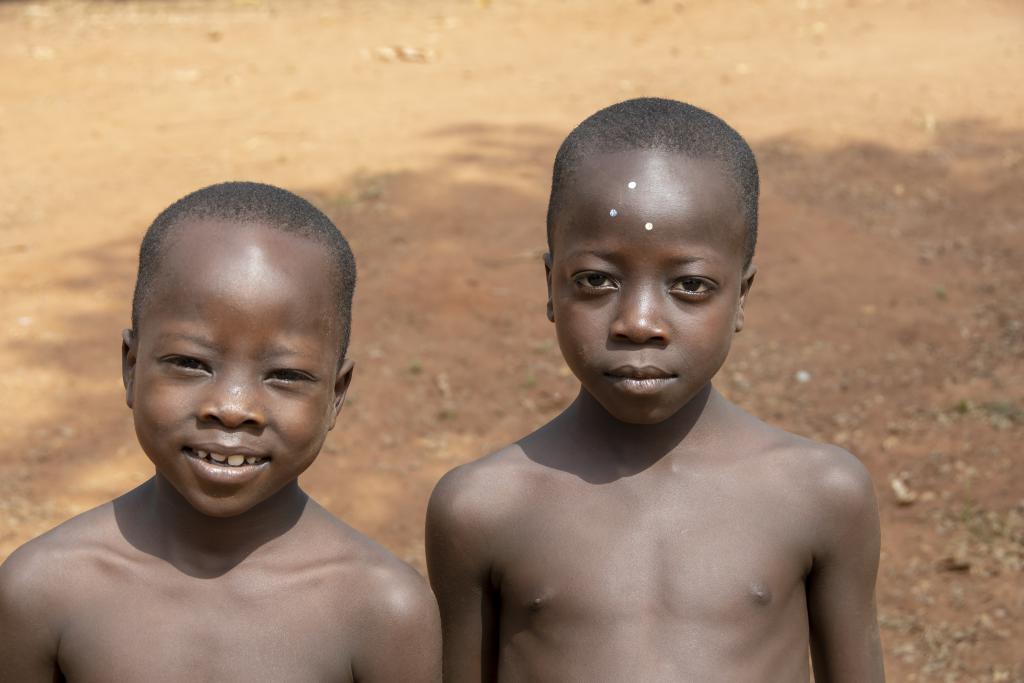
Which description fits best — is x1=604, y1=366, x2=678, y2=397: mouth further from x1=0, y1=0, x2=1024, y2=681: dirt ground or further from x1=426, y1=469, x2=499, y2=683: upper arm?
x1=0, y1=0, x2=1024, y2=681: dirt ground

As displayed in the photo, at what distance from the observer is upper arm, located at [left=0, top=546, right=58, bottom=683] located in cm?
232

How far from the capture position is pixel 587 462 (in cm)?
266

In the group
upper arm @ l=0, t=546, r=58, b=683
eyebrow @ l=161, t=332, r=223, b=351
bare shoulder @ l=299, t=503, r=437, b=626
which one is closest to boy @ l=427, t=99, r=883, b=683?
bare shoulder @ l=299, t=503, r=437, b=626

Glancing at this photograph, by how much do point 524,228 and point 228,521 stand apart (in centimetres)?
479

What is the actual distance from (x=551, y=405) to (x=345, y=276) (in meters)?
3.50

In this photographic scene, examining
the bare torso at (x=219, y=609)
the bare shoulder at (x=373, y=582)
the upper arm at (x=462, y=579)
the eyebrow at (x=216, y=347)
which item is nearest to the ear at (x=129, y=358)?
the eyebrow at (x=216, y=347)

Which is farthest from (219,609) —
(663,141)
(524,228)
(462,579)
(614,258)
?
(524,228)

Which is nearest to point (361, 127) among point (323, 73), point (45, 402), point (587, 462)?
point (323, 73)

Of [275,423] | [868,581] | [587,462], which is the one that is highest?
[275,423]

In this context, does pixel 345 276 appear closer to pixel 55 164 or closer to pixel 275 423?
pixel 275 423

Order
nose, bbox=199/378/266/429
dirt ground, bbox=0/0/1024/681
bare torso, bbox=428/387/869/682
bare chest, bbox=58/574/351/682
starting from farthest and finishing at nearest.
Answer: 1. dirt ground, bbox=0/0/1024/681
2. bare torso, bbox=428/387/869/682
3. bare chest, bbox=58/574/351/682
4. nose, bbox=199/378/266/429

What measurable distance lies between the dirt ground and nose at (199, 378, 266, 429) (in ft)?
9.31

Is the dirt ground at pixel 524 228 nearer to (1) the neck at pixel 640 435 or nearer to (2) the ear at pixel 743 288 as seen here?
(1) the neck at pixel 640 435

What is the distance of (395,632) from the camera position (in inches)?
92.8
